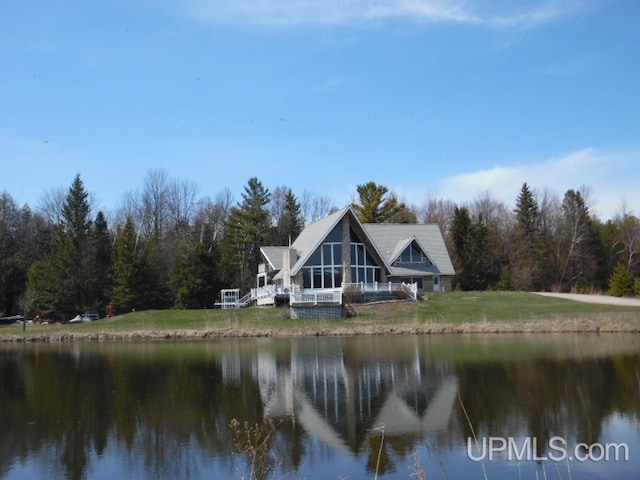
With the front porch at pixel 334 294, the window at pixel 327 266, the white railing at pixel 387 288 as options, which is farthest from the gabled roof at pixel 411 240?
the front porch at pixel 334 294

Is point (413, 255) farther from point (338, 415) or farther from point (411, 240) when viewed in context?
point (338, 415)

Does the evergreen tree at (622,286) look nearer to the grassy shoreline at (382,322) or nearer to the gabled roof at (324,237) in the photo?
the grassy shoreline at (382,322)

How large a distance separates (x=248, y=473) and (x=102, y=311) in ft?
148

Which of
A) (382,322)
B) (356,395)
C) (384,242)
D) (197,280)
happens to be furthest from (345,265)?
(356,395)

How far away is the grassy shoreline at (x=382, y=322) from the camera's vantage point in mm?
31922

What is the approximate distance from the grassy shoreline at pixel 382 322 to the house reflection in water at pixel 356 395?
10.9 m

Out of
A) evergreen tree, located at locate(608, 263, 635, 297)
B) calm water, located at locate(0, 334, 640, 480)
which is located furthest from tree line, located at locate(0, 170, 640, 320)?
calm water, located at locate(0, 334, 640, 480)

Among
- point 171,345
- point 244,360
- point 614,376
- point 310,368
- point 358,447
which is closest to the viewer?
point 358,447

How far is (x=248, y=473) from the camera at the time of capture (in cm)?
976

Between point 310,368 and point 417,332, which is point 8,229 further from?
point 310,368

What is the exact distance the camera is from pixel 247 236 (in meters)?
62.9

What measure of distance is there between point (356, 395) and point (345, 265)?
27449mm

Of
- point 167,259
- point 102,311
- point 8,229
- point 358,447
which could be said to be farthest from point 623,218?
point 358,447

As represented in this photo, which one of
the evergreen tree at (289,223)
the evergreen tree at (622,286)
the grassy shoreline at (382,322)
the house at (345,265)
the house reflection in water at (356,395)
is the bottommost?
the house reflection in water at (356,395)
